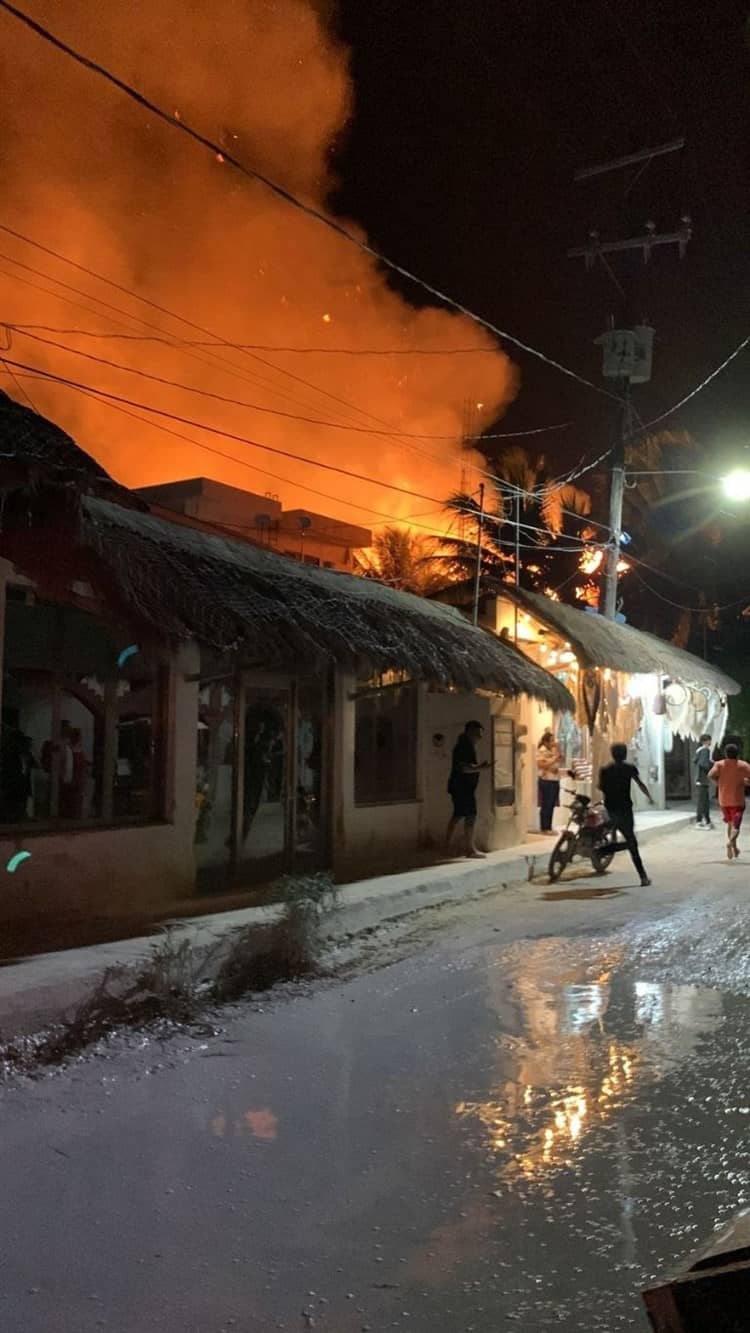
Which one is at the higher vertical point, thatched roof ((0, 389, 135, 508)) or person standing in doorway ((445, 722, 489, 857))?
thatched roof ((0, 389, 135, 508))

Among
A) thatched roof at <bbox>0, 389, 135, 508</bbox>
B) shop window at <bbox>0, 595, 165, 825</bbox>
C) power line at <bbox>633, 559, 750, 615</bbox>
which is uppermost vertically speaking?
power line at <bbox>633, 559, 750, 615</bbox>

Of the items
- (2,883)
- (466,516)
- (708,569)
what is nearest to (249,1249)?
(2,883)

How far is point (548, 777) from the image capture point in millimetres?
17234

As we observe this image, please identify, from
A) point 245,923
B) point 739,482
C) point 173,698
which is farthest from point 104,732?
point 739,482

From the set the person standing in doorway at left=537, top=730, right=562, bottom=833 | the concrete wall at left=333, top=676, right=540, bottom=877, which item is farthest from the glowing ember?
the concrete wall at left=333, top=676, right=540, bottom=877

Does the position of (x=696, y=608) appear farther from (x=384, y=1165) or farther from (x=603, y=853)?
(x=384, y=1165)

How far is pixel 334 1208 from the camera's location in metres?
3.92

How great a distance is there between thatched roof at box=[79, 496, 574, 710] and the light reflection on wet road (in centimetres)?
382

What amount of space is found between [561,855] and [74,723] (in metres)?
7.03

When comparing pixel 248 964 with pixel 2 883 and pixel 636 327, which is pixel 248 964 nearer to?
pixel 2 883

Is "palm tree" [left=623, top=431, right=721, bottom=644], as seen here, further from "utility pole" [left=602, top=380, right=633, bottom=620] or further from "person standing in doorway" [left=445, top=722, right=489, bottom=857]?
"person standing in doorway" [left=445, top=722, right=489, bottom=857]

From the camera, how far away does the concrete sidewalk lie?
21.5 ft

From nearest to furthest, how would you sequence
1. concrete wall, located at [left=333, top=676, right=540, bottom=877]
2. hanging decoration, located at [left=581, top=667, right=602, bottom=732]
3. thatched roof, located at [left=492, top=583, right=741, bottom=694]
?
1. concrete wall, located at [left=333, top=676, right=540, bottom=877]
2. thatched roof, located at [left=492, top=583, right=741, bottom=694]
3. hanging decoration, located at [left=581, top=667, right=602, bottom=732]

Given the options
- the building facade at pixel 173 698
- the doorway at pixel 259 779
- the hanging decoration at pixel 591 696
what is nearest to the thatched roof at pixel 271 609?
the building facade at pixel 173 698
